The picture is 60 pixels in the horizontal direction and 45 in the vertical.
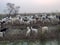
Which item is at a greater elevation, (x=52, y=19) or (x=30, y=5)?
(x=30, y=5)

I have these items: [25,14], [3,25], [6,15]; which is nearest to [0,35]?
[3,25]

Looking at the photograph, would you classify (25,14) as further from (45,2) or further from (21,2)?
(45,2)

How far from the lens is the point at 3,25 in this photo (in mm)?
→ 3459

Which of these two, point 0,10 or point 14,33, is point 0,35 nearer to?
point 14,33

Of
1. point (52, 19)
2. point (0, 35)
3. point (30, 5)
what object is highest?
point (30, 5)

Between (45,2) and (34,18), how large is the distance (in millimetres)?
396

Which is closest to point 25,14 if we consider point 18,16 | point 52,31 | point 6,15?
point 18,16

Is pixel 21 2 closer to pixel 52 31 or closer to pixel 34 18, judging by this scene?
pixel 34 18

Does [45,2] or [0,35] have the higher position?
[45,2]

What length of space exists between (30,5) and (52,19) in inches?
20.9

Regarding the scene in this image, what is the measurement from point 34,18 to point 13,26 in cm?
45

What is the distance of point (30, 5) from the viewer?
11.6ft

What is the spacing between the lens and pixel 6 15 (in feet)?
11.5

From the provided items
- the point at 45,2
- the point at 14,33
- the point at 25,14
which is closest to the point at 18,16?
the point at 25,14
